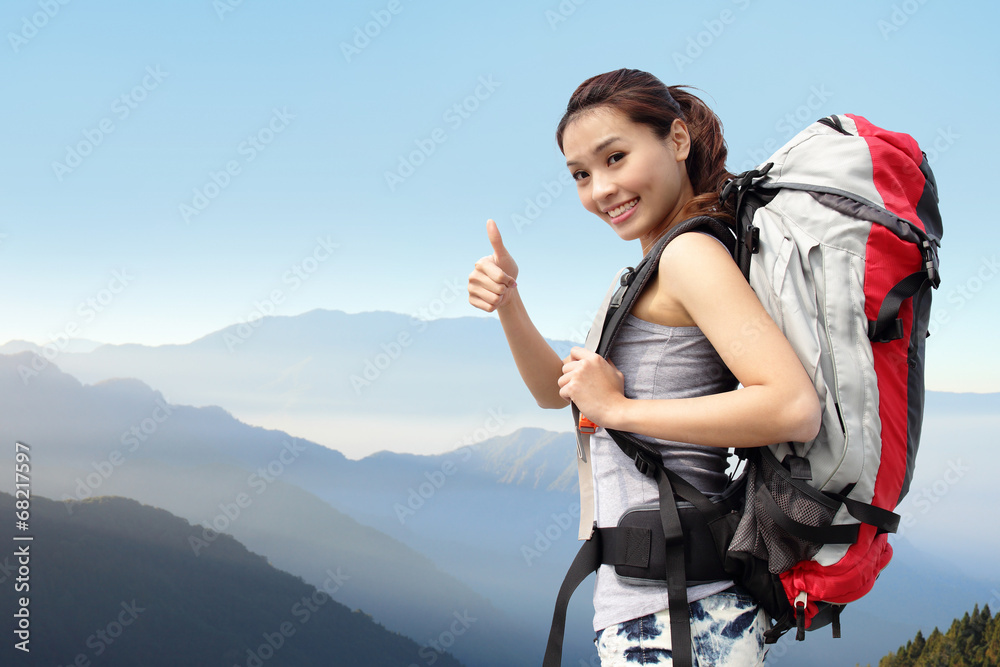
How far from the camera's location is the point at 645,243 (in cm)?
175

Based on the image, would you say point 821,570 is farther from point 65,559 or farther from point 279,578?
point 279,578

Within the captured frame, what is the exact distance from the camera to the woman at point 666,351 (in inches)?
50.1

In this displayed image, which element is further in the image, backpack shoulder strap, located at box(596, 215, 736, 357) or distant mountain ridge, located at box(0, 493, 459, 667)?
distant mountain ridge, located at box(0, 493, 459, 667)

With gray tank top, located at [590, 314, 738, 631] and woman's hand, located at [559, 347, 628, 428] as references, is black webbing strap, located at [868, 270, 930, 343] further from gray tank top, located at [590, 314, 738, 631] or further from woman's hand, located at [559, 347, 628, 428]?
woman's hand, located at [559, 347, 628, 428]

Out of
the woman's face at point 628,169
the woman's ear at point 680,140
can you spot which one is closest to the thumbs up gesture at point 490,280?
the woman's face at point 628,169

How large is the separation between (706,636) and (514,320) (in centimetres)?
90

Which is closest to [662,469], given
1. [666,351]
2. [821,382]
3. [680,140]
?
[666,351]

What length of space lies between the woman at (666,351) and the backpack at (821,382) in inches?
1.9

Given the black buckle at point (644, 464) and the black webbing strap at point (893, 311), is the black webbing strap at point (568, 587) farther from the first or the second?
the black webbing strap at point (893, 311)

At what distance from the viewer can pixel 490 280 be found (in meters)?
1.67

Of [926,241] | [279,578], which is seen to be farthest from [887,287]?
[279,578]

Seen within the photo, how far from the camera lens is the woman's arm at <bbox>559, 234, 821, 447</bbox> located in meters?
1.24

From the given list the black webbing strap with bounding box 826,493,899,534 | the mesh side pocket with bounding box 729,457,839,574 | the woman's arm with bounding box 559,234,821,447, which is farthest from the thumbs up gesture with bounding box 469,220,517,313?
the black webbing strap with bounding box 826,493,899,534

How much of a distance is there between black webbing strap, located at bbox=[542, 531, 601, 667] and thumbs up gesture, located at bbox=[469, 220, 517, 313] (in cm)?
62
